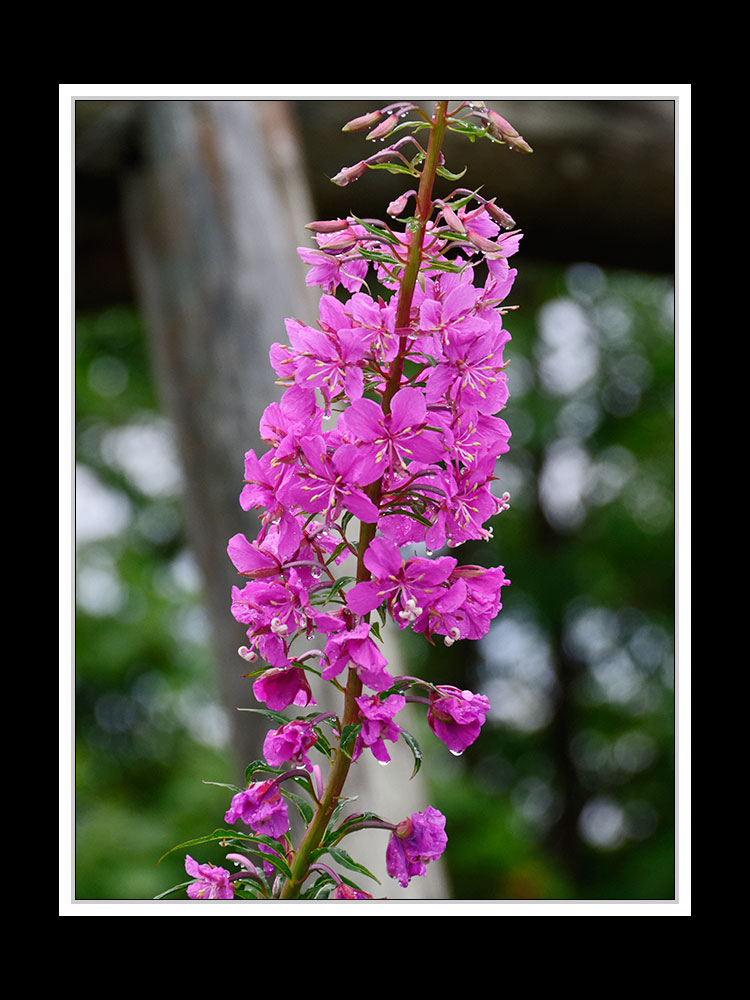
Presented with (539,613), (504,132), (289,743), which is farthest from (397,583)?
(539,613)

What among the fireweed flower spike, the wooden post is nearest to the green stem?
the fireweed flower spike

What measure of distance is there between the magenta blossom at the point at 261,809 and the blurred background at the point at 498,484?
1521 mm

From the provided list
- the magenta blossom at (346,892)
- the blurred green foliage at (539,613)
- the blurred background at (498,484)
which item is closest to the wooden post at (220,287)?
the blurred background at (498,484)

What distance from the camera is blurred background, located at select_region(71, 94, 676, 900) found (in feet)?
8.46

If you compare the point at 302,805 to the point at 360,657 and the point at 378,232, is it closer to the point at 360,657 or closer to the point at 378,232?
the point at 360,657

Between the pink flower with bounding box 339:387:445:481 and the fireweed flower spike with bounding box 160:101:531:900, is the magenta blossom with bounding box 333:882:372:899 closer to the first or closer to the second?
the fireweed flower spike with bounding box 160:101:531:900

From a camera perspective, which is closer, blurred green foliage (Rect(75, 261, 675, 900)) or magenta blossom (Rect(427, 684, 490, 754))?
magenta blossom (Rect(427, 684, 490, 754))

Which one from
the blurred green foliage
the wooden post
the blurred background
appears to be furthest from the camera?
the blurred green foliage

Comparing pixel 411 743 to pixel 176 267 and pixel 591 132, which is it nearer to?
pixel 176 267

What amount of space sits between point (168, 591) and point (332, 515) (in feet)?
16.4

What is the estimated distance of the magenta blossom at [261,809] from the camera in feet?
2.83

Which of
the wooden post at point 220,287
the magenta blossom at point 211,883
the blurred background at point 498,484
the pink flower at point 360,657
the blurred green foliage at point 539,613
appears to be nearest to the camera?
the pink flower at point 360,657

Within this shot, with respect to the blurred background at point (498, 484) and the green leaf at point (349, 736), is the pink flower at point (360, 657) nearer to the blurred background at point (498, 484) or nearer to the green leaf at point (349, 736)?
the green leaf at point (349, 736)

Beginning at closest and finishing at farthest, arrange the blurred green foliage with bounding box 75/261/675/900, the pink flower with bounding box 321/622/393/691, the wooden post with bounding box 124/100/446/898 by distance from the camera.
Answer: the pink flower with bounding box 321/622/393/691, the wooden post with bounding box 124/100/446/898, the blurred green foliage with bounding box 75/261/675/900
